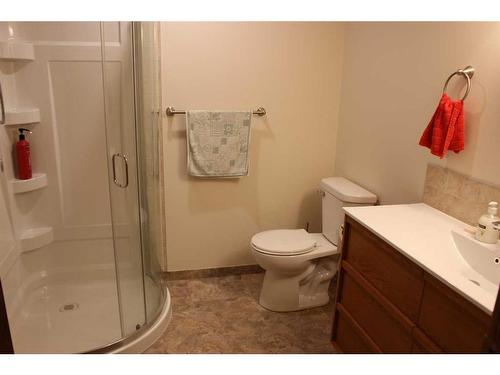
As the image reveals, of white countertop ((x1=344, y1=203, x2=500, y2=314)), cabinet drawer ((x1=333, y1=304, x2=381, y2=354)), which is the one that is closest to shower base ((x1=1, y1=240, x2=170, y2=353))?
cabinet drawer ((x1=333, y1=304, x2=381, y2=354))

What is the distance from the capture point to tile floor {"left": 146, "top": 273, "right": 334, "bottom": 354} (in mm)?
2137

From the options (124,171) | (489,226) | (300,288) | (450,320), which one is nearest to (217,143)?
(124,171)

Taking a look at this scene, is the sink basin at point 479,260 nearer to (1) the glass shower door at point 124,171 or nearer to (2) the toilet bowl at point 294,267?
(2) the toilet bowl at point 294,267

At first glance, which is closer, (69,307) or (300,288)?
(69,307)

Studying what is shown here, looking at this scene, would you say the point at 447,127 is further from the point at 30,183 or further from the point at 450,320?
the point at 30,183

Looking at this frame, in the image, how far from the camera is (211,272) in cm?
288

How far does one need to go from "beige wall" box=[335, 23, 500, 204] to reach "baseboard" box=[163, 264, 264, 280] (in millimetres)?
947

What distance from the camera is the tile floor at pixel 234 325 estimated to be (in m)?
2.14

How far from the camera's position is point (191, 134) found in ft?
8.21

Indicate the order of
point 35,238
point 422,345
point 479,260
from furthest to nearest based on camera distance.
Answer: point 35,238 → point 479,260 → point 422,345

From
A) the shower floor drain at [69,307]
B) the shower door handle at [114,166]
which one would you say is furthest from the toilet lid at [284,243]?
the shower floor drain at [69,307]

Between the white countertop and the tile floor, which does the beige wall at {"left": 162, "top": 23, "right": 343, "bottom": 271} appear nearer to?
the tile floor

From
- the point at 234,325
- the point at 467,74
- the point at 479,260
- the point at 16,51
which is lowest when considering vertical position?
the point at 234,325

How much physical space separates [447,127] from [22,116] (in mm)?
2228
